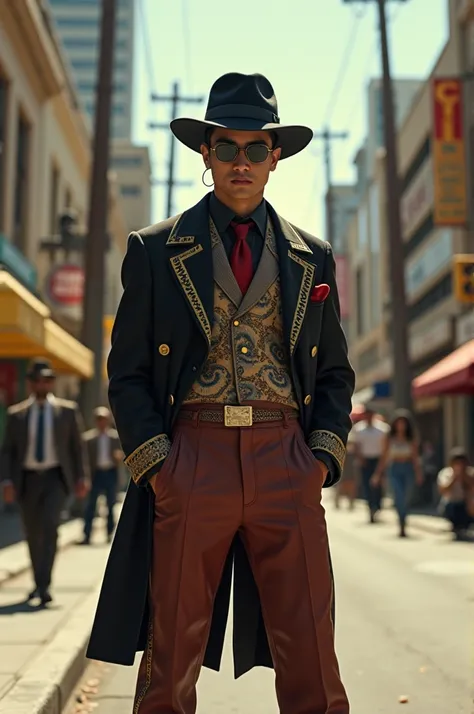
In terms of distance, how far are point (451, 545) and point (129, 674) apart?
7902mm

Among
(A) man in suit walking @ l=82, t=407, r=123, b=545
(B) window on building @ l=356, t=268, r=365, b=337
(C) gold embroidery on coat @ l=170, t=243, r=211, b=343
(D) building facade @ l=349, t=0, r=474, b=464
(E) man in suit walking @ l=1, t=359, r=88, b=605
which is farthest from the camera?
(B) window on building @ l=356, t=268, r=365, b=337

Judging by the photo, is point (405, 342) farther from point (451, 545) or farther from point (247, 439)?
point (247, 439)

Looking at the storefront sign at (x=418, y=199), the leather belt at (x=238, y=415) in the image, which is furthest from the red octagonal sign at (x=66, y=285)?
the leather belt at (x=238, y=415)

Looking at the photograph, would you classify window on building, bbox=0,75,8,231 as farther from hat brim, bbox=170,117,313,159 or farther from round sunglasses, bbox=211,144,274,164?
round sunglasses, bbox=211,144,274,164

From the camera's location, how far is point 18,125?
2184 centimetres

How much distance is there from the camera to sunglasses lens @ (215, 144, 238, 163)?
11.0ft

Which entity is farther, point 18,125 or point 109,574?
point 18,125

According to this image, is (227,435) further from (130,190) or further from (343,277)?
(130,190)

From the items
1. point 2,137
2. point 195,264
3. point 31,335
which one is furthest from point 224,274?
point 2,137

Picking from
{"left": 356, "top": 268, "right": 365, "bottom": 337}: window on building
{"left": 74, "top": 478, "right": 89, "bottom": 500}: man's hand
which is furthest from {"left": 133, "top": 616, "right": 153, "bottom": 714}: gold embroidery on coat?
{"left": 356, "top": 268, "right": 365, "bottom": 337}: window on building

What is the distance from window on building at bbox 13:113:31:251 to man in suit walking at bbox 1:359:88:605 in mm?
13621

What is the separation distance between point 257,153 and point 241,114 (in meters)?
0.14

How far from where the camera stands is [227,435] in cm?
316

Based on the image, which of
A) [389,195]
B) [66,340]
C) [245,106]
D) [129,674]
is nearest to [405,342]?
[389,195]
